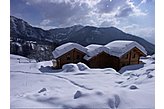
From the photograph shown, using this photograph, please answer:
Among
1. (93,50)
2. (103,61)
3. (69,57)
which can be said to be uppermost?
(93,50)

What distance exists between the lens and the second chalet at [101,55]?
5.82 metres

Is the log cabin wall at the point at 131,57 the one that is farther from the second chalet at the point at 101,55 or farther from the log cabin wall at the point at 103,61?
the log cabin wall at the point at 103,61

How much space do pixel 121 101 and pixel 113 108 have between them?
0.50ft

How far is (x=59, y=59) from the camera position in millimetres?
5953

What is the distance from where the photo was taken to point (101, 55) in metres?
6.08

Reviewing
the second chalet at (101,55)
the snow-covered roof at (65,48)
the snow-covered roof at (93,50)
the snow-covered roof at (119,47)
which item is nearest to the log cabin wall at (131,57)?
the second chalet at (101,55)

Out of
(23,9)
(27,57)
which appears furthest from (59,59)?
(23,9)

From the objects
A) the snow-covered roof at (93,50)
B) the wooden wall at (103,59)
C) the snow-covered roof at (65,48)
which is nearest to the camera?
the snow-covered roof at (65,48)

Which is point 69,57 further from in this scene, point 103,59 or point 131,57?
point 131,57

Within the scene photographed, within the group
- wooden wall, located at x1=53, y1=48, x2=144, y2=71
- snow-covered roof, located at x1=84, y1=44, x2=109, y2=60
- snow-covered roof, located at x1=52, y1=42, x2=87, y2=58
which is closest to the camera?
snow-covered roof, located at x1=52, y1=42, x2=87, y2=58

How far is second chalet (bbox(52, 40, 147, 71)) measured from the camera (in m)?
5.82

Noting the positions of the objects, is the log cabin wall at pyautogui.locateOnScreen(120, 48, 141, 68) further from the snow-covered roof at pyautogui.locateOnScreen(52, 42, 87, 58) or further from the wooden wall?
the snow-covered roof at pyautogui.locateOnScreen(52, 42, 87, 58)

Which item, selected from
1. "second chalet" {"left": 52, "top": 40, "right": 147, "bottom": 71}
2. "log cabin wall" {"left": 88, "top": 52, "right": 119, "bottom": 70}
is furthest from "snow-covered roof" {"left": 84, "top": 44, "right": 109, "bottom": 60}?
"log cabin wall" {"left": 88, "top": 52, "right": 119, "bottom": 70}

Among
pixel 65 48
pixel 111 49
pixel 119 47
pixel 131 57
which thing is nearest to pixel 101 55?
pixel 111 49
